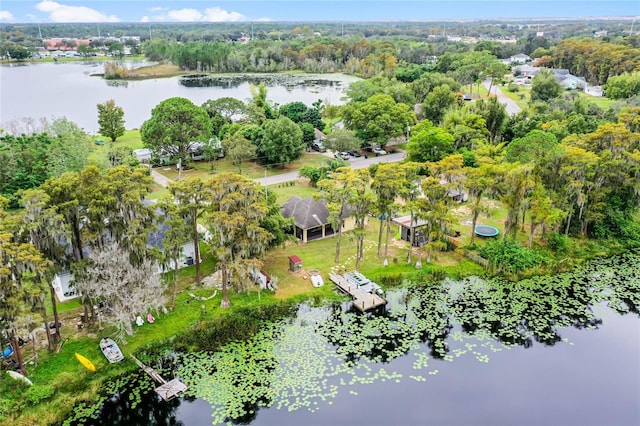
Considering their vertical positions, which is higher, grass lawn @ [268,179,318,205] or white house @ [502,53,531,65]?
white house @ [502,53,531,65]

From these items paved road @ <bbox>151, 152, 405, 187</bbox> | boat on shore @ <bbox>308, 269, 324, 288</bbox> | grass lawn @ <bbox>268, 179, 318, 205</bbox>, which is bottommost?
boat on shore @ <bbox>308, 269, 324, 288</bbox>

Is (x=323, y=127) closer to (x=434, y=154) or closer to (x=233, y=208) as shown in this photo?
(x=434, y=154)

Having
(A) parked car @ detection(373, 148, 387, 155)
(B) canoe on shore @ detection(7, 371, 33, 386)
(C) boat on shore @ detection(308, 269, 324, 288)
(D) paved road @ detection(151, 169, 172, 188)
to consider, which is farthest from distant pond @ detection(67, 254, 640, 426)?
(A) parked car @ detection(373, 148, 387, 155)

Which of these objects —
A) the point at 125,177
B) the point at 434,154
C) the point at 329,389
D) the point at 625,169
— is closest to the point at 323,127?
the point at 434,154

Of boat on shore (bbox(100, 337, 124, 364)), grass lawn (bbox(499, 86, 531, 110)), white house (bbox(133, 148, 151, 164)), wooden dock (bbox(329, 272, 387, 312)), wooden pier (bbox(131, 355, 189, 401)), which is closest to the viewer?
wooden pier (bbox(131, 355, 189, 401))

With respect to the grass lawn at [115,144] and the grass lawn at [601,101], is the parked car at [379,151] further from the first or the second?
the grass lawn at [601,101]

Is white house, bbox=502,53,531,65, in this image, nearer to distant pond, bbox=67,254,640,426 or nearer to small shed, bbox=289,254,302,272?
distant pond, bbox=67,254,640,426
